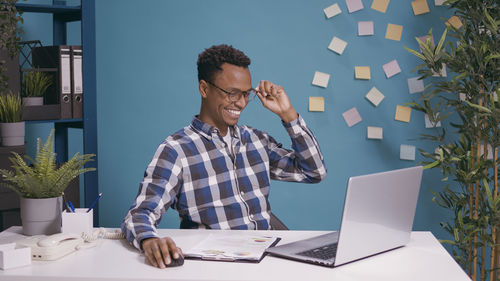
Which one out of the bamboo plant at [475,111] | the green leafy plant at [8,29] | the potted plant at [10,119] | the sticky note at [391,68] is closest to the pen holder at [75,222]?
the green leafy plant at [8,29]

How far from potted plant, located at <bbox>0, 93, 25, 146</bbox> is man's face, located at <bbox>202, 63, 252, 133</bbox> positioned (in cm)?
105

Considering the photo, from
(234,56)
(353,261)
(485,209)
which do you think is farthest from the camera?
(485,209)

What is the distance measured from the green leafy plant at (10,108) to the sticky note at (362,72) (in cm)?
182

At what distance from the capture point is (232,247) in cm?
169

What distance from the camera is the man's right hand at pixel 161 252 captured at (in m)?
1.53

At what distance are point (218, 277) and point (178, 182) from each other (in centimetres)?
65

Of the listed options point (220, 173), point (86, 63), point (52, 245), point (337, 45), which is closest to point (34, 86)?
point (86, 63)

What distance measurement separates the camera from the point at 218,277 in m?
1.45

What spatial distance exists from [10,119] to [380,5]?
2067 mm

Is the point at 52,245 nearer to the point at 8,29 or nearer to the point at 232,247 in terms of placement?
the point at 232,247

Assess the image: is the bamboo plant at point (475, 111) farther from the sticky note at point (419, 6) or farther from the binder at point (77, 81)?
the binder at point (77, 81)

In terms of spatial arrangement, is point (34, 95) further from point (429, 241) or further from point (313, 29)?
point (429, 241)

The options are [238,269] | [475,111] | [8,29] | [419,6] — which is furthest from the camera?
[419,6]

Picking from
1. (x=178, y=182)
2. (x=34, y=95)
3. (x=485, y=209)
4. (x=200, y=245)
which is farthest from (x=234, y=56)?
(x=485, y=209)
